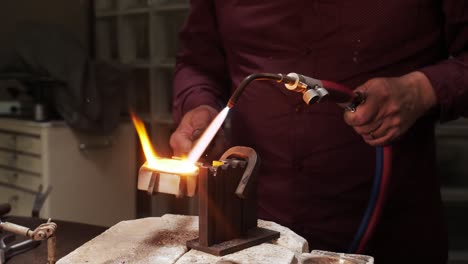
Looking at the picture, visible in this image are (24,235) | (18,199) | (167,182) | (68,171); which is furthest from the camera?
(18,199)

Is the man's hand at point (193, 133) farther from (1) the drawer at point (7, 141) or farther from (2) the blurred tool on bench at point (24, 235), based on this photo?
(1) the drawer at point (7, 141)

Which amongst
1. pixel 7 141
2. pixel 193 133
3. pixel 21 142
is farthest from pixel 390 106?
pixel 7 141

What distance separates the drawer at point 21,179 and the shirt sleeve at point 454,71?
1989 mm

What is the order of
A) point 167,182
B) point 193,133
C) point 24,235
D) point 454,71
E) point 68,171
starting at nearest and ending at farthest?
1. point 167,182
2. point 24,235
3. point 454,71
4. point 193,133
5. point 68,171

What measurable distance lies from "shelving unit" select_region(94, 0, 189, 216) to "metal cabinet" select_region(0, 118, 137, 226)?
0.15m

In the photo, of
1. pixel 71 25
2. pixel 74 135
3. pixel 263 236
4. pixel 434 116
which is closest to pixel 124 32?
pixel 71 25

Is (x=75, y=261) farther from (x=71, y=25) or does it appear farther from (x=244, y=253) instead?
(x=71, y=25)

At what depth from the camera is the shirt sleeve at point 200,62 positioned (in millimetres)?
1383

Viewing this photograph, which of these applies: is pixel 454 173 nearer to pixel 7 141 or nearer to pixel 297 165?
pixel 297 165

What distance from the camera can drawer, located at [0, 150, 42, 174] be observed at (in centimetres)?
259

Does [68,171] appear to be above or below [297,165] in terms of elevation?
below

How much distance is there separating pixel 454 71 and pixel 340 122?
245 mm

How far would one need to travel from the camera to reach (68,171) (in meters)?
2.62

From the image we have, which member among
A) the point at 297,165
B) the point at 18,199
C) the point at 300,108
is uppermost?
the point at 300,108
